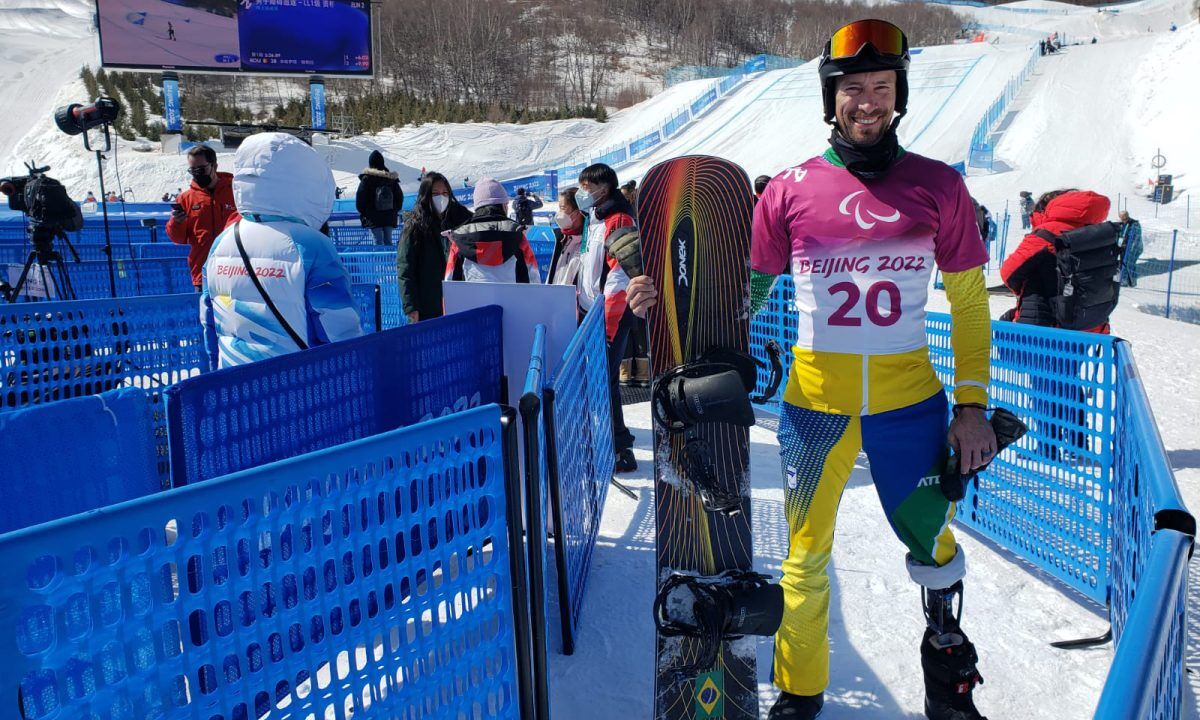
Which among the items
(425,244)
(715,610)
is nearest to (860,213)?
(715,610)

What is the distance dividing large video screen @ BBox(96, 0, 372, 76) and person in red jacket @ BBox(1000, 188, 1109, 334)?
34409 millimetres

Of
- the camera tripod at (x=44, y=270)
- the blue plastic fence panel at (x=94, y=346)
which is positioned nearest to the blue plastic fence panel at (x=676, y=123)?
the camera tripod at (x=44, y=270)

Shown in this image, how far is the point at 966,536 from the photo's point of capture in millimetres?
4215

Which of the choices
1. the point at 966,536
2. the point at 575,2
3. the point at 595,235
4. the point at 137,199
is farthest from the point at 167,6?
the point at 575,2

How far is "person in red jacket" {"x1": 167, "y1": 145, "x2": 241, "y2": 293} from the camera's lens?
19.2ft

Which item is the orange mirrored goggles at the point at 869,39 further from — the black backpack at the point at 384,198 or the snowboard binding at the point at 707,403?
the black backpack at the point at 384,198

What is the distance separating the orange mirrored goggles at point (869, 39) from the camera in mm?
2314

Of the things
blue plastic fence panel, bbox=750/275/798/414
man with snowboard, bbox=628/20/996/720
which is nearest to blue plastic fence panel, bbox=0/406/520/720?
man with snowboard, bbox=628/20/996/720

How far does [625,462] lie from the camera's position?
526cm

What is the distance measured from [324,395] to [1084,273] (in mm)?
4570

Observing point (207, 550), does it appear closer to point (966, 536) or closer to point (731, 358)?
point (731, 358)

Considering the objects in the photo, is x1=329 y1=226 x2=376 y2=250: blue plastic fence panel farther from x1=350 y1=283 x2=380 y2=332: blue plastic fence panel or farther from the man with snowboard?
the man with snowboard

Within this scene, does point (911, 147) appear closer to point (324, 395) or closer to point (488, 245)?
point (488, 245)

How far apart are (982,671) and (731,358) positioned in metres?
1.55
